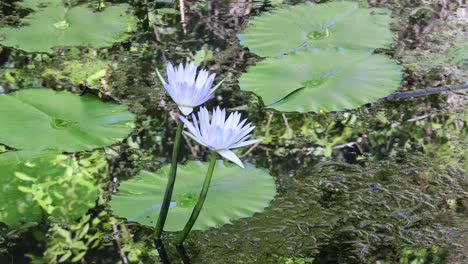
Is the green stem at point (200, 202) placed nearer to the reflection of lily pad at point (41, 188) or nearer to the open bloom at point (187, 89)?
the open bloom at point (187, 89)

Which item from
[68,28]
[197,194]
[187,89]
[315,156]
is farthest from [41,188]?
[68,28]

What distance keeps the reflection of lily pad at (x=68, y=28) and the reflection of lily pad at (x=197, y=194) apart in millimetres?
924

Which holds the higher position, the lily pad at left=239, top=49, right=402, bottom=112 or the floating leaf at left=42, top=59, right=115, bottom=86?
the lily pad at left=239, top=49, right=402, bottom=112

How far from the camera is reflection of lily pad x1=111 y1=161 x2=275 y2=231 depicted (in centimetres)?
150

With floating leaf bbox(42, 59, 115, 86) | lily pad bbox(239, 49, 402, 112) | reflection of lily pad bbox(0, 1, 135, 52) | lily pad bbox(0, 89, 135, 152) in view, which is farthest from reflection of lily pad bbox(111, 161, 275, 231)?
reflection of lily pad bbox(0, 1, 135, 52)

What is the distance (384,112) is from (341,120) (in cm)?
13

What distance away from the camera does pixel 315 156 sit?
1.80 meters

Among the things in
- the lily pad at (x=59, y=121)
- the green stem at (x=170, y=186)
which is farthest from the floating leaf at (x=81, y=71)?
the green stem at (x=170, y=186)

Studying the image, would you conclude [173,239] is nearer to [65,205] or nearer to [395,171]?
[65,205]

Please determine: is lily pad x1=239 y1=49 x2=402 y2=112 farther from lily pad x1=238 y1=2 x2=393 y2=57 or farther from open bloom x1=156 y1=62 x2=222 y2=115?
open bloom x1=156 y1=62 x2=222 y2=115

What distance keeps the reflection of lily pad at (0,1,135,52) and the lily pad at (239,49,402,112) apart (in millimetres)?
625

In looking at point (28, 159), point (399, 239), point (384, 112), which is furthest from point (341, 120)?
point (28, 159)

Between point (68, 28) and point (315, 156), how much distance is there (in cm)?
118

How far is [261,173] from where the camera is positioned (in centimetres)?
168
